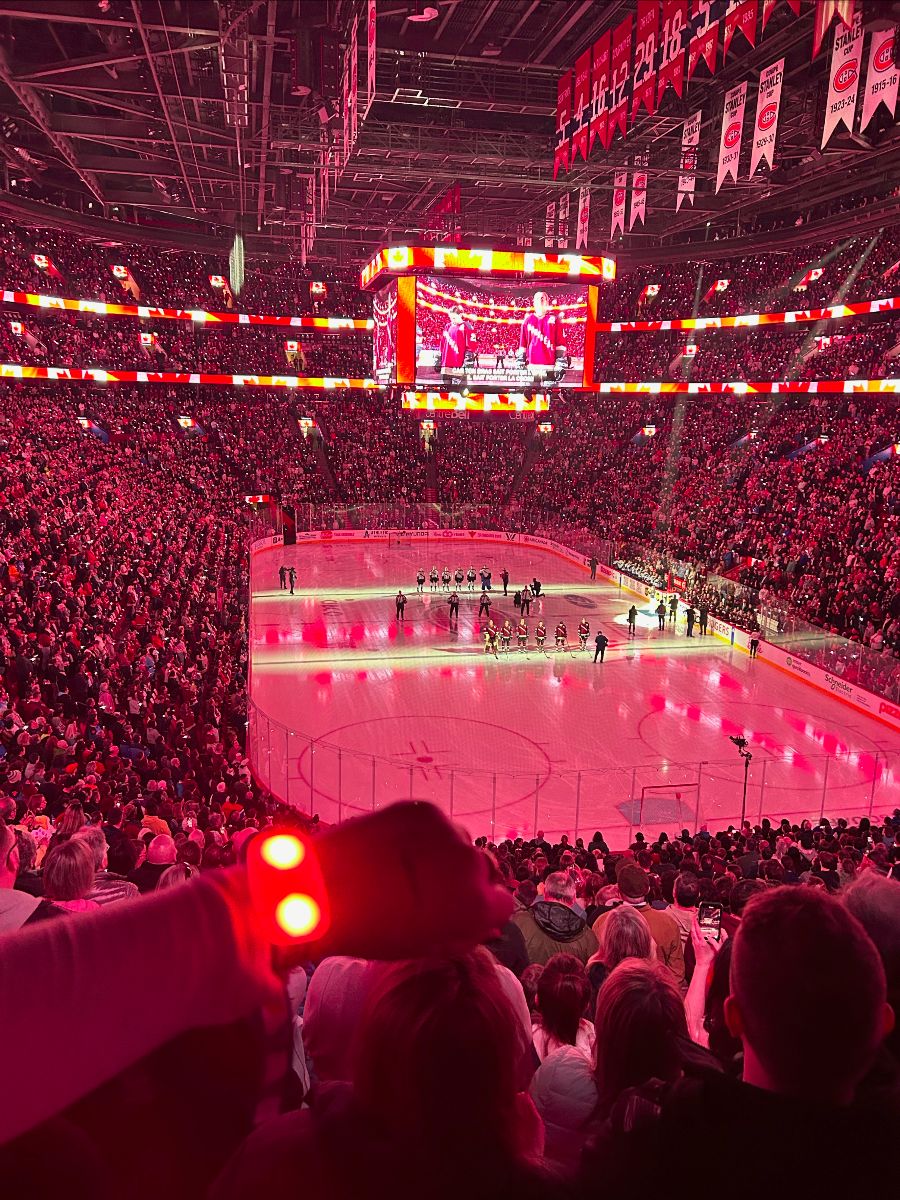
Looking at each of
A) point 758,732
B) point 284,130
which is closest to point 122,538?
point 284,130

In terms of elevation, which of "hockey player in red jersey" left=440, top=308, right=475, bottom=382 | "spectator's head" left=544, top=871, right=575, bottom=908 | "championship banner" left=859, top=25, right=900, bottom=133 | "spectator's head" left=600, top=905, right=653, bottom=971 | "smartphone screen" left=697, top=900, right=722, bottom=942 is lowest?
"smartphone screen" left=697, top=900, right=722, bottom=942

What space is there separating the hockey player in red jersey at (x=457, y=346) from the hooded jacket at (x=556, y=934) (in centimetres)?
2361

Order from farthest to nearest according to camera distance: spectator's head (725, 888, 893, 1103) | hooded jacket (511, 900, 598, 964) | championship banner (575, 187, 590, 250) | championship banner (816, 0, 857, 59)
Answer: championship banner (575, 187, 590, 250), championship banner (816, 0, 857, 59), hooded jacket (511, 900, 598, 964), spectator's head (725, 888, 893, 1103)

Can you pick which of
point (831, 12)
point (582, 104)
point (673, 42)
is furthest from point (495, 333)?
point (831, 12)

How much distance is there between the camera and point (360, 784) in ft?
51.6

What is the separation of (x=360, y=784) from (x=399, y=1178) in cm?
1480

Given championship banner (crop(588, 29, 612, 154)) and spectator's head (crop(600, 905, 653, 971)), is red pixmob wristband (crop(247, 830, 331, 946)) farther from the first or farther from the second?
championship banner (crop(588, 29, 612, 154))

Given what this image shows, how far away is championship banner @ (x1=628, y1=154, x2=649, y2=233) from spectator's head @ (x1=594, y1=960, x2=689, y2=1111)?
22.4 metres

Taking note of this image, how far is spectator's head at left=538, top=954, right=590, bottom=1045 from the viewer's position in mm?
3104

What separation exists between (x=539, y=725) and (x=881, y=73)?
13.0 m

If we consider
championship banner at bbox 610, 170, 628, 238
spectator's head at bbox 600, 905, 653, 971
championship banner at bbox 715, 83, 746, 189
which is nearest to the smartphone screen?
spectator's head at bbox 600, 905, 653, 971

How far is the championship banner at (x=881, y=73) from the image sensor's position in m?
12.5

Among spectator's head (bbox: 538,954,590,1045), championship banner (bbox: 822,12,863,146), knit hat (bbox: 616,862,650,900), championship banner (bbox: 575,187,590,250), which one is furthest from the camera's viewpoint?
championship banner (bbox: 575,187,590,250)

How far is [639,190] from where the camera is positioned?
23.5 metres
